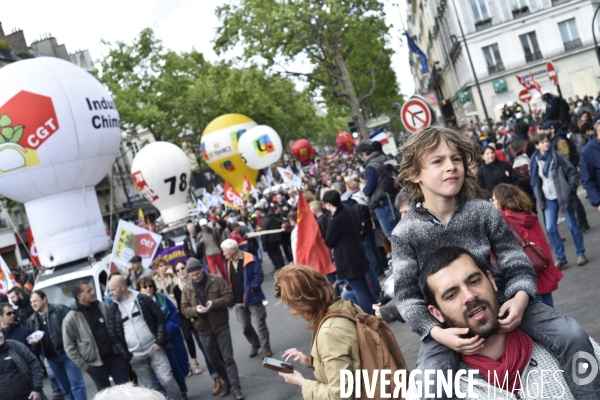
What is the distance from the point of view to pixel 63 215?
1780 cm

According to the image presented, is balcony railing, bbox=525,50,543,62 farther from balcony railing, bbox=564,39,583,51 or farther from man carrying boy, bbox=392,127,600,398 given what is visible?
man carrying boy, bbox=392,127,600,398

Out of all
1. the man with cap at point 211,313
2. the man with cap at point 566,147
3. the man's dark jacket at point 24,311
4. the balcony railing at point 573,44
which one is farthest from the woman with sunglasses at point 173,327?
the balcony railing at point 573,44

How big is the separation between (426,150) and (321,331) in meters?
1.51

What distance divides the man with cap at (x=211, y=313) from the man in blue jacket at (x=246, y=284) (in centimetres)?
106

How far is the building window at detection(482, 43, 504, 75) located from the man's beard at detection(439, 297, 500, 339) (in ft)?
172

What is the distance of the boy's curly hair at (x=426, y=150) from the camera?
289 centimetres

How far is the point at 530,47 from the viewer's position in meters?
50.9

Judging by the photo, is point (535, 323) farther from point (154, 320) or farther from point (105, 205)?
point (105, 205)

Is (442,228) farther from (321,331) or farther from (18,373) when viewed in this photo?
(18,373)

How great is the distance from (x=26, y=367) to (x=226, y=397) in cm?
235

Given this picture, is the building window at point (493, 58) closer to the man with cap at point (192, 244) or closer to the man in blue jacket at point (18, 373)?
the man with cap at point (192, 244)

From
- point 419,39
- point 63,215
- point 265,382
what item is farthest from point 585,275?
point 419,39

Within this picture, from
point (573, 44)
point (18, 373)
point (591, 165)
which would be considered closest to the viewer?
point (591, 165)

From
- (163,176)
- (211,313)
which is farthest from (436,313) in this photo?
(163,176)
